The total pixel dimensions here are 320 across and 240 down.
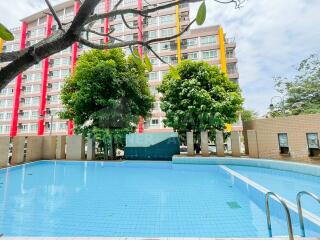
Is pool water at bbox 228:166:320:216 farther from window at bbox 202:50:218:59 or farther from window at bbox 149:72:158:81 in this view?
window at bbox 149:72:158:81

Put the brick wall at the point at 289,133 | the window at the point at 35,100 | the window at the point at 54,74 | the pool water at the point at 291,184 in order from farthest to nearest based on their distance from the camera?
the window at the point at 35,100, the window at the point at 54,74, the brick wall at the point at 289,133, the pool water at the point at 291,184

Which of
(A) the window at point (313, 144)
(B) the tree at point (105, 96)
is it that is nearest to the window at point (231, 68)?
(B) the tree at point (105, 96)

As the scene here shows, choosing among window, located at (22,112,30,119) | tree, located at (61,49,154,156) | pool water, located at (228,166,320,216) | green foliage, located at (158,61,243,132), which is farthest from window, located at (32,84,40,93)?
pool water, located at (228,166,320,216)

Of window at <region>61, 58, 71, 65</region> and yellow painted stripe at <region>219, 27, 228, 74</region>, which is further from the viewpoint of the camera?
window at <region>61, 58, 71, 65</region>

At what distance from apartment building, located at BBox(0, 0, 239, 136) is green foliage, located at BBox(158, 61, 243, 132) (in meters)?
13.0

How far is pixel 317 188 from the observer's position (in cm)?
739

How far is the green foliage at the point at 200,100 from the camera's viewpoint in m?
14.3

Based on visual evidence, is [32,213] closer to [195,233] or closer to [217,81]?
[195,233]

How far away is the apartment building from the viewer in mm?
29172

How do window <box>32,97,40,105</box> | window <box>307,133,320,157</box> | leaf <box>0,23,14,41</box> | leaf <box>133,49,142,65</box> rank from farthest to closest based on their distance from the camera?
window <box>32,97,40,105</box>, window <box>307,133,320,157</box>, leaf <box>133,49,142,65</box>, leaf <box>0,23,14,41</box>

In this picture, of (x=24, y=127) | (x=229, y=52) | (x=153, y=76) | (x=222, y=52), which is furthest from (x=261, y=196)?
(x=24, y=127)

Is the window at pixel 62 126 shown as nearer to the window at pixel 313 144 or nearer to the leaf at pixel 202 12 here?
the window at pixel 313 144

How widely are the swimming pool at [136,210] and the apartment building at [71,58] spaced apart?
2210 cm

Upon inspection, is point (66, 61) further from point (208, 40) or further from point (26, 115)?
point (208, 40)
